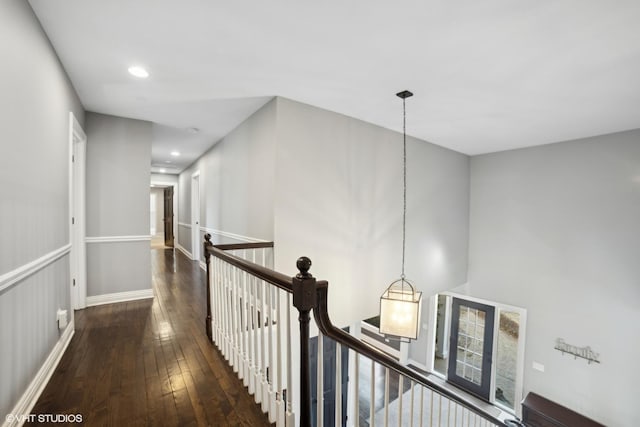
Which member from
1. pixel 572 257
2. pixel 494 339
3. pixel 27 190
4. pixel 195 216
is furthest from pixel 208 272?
pixel 494 339

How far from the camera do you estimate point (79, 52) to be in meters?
2.17

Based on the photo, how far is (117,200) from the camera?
11.9 feet

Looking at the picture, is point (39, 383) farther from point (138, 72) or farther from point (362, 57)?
point (362, 57)

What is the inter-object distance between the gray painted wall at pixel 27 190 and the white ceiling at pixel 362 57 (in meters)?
0.30

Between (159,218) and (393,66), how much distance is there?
Answer: 12.4 m

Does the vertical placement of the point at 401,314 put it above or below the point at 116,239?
below

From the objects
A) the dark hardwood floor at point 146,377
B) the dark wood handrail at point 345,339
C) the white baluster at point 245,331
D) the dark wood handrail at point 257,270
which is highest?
the dark wood handrail at point 257,270

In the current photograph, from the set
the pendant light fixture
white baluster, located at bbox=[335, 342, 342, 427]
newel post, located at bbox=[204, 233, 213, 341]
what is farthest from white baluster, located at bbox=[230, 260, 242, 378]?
the pendant light fixture

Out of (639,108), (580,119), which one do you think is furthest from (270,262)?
(639,108)

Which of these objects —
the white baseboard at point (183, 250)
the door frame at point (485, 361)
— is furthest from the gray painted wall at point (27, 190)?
the door frame at point (485, 361)

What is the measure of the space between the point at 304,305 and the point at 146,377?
1.65 metres

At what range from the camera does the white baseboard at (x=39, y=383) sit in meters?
1.52

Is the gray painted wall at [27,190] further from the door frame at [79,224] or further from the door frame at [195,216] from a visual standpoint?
the door frame at [195,216]

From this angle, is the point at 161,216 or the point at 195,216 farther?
the point at 161,216
